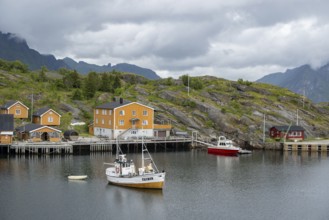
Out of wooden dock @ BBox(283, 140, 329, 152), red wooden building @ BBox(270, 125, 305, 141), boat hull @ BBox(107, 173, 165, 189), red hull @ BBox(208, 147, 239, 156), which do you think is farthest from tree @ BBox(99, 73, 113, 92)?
boat hull @ BBox(107, 173, 165, 189)

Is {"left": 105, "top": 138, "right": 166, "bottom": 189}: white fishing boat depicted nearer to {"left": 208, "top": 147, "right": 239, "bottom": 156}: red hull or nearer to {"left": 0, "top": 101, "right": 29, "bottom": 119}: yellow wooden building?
{"left": 208, "top": 147, "right": 239, "bottom": 156}: red hull

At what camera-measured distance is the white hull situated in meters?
56.2

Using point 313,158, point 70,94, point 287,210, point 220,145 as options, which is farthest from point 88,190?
point 70,94

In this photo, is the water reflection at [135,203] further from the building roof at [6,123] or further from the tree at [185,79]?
the tree at [185,79]

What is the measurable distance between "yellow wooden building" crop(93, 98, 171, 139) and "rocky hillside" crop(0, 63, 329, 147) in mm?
6746

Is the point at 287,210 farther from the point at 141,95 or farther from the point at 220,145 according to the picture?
the point at 141,95

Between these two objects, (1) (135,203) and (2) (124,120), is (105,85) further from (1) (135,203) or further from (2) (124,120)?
(1) (135,203)

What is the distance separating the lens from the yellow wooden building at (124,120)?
100 m

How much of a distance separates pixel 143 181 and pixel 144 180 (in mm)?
210

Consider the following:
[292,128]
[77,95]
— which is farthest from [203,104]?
[77,95]

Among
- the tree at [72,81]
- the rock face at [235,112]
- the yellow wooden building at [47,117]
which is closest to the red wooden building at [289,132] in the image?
the rock face at [235,112]

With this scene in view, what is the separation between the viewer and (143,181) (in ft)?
187

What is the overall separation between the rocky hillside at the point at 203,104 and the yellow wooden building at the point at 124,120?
266 inches

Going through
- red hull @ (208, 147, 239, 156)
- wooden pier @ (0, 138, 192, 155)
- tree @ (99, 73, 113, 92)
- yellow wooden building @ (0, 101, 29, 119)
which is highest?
tree @ (99, 73, 113, 92)
